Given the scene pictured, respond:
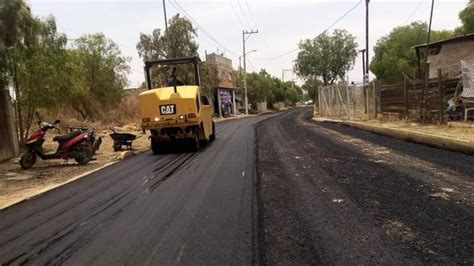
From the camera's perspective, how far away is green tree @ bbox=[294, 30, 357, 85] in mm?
62281

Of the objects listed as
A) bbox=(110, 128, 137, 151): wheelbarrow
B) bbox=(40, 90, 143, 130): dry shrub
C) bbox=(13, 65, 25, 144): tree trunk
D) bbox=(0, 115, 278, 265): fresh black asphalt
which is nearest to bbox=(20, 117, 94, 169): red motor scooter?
bbox=(13, 65, 25, 144): tree trunk

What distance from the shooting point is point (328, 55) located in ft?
205

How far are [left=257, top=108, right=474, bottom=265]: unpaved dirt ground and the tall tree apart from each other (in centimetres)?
4889

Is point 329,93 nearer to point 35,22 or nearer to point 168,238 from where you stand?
point 35,22

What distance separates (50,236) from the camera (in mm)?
6879

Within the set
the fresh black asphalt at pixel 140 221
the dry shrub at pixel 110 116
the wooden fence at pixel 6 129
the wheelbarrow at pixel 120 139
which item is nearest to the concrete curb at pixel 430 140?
the fresh black asphalt at pixel 140 221

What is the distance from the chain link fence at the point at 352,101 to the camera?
27775 millimetres

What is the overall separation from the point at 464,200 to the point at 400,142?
8.61m

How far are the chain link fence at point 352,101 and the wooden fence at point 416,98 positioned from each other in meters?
1.49

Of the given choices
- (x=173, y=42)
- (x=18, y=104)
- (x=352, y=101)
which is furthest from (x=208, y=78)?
(x=18, y=104)

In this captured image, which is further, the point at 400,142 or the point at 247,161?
the point at 400,142

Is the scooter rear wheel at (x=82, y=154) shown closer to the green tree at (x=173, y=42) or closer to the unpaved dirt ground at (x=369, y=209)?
the unpaved dirt ground at (x=369, y=209)

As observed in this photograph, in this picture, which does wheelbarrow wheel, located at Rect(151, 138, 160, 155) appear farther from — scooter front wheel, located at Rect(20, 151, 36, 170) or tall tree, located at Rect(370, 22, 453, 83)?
tall tree, located at Rect(370, 22, 453, 83)

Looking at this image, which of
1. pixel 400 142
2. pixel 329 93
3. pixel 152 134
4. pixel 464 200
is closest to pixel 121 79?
pixel 329 93
